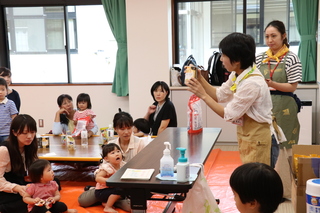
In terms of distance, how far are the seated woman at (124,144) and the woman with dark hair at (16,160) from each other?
0.52 m

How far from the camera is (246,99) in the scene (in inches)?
101

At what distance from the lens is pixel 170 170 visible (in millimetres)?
2307

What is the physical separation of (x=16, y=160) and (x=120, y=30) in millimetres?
3471

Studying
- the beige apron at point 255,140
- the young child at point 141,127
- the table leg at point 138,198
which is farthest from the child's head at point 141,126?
the table leg at point 138,198

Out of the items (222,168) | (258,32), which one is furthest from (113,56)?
(222,168)

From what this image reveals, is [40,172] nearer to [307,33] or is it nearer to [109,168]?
[109,168]

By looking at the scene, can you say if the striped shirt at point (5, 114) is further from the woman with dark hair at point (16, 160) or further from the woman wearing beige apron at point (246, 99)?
the woman wearing beige apron at point (246, 99)

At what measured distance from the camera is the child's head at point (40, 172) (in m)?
3.35

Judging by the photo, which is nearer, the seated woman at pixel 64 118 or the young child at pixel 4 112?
the young child at pixel 4 112

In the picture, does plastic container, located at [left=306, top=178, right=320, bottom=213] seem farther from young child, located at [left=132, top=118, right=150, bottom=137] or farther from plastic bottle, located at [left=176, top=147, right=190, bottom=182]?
young child, located at [left=132, top=118, right=150, bottom=137]

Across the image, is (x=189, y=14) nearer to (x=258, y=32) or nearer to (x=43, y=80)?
(x=258, y=32)

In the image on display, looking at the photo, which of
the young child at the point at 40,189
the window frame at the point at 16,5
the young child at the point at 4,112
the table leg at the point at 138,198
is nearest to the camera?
the table leg at the point at 138,198

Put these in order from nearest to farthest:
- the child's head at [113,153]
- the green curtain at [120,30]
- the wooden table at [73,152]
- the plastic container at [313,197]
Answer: the plastic container at [313,197]
the child's head at [113,153]
the wooden table at [73,152]
the green curtain at [120,30]

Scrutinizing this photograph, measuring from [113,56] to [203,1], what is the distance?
5.28 ft
